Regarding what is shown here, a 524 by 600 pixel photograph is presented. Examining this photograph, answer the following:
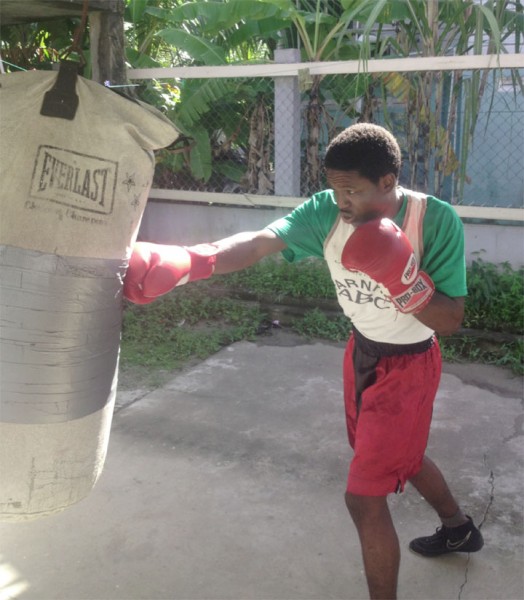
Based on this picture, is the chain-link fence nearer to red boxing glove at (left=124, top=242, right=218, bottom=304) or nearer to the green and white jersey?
the green and white jersey

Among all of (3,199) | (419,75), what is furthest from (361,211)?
(419,75)

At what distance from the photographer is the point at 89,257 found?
1754mm

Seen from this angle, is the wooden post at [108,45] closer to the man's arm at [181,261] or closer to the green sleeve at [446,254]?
the man's arm at [181,261]

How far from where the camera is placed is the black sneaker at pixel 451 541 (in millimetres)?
2590

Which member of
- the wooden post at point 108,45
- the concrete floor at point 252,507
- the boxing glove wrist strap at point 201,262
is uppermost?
the wooden post at point 108,45

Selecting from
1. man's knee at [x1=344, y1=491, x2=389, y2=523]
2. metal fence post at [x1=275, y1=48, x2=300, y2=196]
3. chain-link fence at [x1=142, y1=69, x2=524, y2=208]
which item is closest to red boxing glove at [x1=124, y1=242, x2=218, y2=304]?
man's knee at [x1=344, y1=491, x2=389, y2=523]

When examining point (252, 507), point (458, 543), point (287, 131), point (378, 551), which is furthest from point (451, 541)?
point (287, 131)

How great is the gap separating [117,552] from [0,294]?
1.34 m

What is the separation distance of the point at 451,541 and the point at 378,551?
26.0 inches

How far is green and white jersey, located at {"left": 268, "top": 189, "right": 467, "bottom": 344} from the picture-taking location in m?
2.14

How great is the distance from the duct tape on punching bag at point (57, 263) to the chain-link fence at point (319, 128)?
12.5 ft

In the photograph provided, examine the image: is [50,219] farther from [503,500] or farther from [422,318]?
[503,500]

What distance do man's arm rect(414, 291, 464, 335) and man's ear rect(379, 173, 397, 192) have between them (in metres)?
0.34

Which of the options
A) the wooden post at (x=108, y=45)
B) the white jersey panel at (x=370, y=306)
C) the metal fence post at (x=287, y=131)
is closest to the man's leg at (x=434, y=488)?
the white jersey panel at (x=370, y=306)
